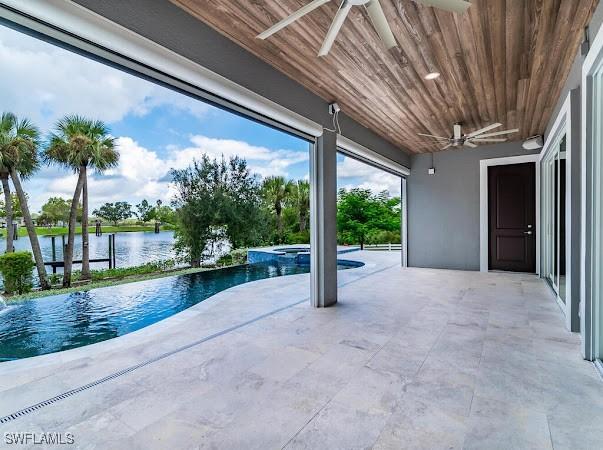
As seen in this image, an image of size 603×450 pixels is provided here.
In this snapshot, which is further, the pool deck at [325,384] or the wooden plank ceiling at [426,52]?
the wooden plank ceiling at [426,52]

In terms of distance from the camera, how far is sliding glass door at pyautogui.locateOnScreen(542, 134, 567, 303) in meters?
3.96

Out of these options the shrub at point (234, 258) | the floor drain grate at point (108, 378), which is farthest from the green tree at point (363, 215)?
the floor drain grate at point (108, 378)

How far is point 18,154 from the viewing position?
280 cm

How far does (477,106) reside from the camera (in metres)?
4.05

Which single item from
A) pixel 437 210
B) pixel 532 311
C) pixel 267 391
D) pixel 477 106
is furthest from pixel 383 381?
pixel 437 210

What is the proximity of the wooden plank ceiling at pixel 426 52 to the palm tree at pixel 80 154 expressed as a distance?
139 inches

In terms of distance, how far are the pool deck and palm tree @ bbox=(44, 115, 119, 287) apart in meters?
2.88

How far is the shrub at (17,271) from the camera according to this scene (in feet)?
11.1

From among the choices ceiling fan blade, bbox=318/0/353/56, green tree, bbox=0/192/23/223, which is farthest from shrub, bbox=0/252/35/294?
ceiling fan blade, bbox=318/0/353/56

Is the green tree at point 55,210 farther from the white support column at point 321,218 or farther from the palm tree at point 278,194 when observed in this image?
the palm tree at point 278,194

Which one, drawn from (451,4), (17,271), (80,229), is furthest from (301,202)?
(451,4)

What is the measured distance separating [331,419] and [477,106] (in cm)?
411

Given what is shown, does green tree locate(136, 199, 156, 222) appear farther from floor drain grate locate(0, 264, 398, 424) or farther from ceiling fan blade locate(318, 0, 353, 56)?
ceiling fan blade locate(318, 0, 353, 56)

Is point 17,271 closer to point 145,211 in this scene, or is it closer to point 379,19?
point 145,211
